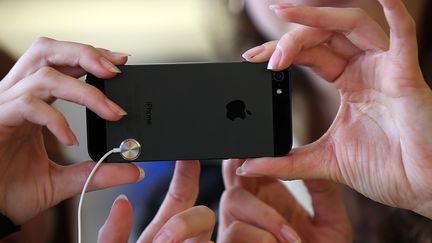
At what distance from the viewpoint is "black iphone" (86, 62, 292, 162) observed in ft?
2.06

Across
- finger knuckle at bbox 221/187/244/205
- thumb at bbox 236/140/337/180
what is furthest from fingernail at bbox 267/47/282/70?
finger knuckle at bbox 221/187/244/205

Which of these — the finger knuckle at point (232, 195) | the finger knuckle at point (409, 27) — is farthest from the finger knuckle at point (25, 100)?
the finger knuckle at point (409, 27)

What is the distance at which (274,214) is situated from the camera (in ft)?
2.43

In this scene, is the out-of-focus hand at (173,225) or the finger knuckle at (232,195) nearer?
the out-of-focus hand at (173,225)

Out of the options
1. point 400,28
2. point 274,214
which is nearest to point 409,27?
point 400,28

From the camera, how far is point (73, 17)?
1151 mm

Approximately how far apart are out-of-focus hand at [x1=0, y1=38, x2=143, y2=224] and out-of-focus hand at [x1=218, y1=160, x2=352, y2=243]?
0.20 m

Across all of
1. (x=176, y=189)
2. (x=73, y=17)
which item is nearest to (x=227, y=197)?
(x=176, y=189)

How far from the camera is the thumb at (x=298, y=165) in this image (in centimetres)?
63

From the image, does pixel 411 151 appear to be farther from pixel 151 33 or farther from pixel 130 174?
pixel 151 33

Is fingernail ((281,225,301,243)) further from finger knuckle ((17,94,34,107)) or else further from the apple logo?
finger knuckle ((17,94,34,107))

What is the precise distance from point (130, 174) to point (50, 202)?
0.15 metres

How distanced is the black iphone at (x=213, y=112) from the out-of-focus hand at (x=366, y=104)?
3 centimetres

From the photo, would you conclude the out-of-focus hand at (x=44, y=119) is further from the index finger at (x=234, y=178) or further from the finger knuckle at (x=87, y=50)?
the index finger at (x=234, y=178)
